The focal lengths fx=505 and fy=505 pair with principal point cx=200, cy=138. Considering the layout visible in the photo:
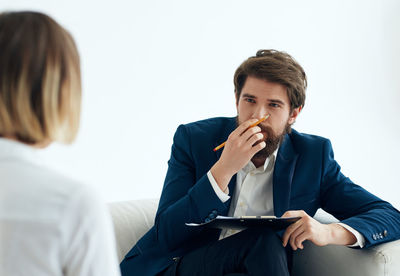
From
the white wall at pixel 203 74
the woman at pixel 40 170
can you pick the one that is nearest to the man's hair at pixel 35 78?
the woman at pixel 40 170

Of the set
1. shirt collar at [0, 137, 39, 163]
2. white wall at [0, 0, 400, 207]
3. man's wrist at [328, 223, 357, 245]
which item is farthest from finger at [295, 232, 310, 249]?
white wall at [0, 0, 400, 207]

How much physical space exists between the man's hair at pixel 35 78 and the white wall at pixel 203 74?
1661mm

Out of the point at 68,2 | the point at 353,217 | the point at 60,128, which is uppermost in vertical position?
the point at 68,2

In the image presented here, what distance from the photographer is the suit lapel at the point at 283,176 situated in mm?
1937

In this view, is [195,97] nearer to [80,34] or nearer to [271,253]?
[80,34]

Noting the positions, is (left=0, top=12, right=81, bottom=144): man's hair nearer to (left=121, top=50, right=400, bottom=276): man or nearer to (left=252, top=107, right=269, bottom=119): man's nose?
(left=121, top=50, right=400, bottom=276): man

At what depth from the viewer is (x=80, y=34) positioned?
2613 mm

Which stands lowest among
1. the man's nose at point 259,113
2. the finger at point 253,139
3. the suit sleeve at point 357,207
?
the suit sleeve at point 357,207

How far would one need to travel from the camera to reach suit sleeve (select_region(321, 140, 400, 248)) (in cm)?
179

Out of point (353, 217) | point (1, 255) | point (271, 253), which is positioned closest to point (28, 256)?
point (1, 255)

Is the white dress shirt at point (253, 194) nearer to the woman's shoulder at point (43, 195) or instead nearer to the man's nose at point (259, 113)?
the man's nose at point (259, 113)

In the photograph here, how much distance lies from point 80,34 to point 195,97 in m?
0.80

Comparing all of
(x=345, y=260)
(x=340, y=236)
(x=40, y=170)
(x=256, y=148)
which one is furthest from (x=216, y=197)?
(x=40, y=170)

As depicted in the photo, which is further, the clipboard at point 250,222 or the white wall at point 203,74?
the white wall at point 203,74
